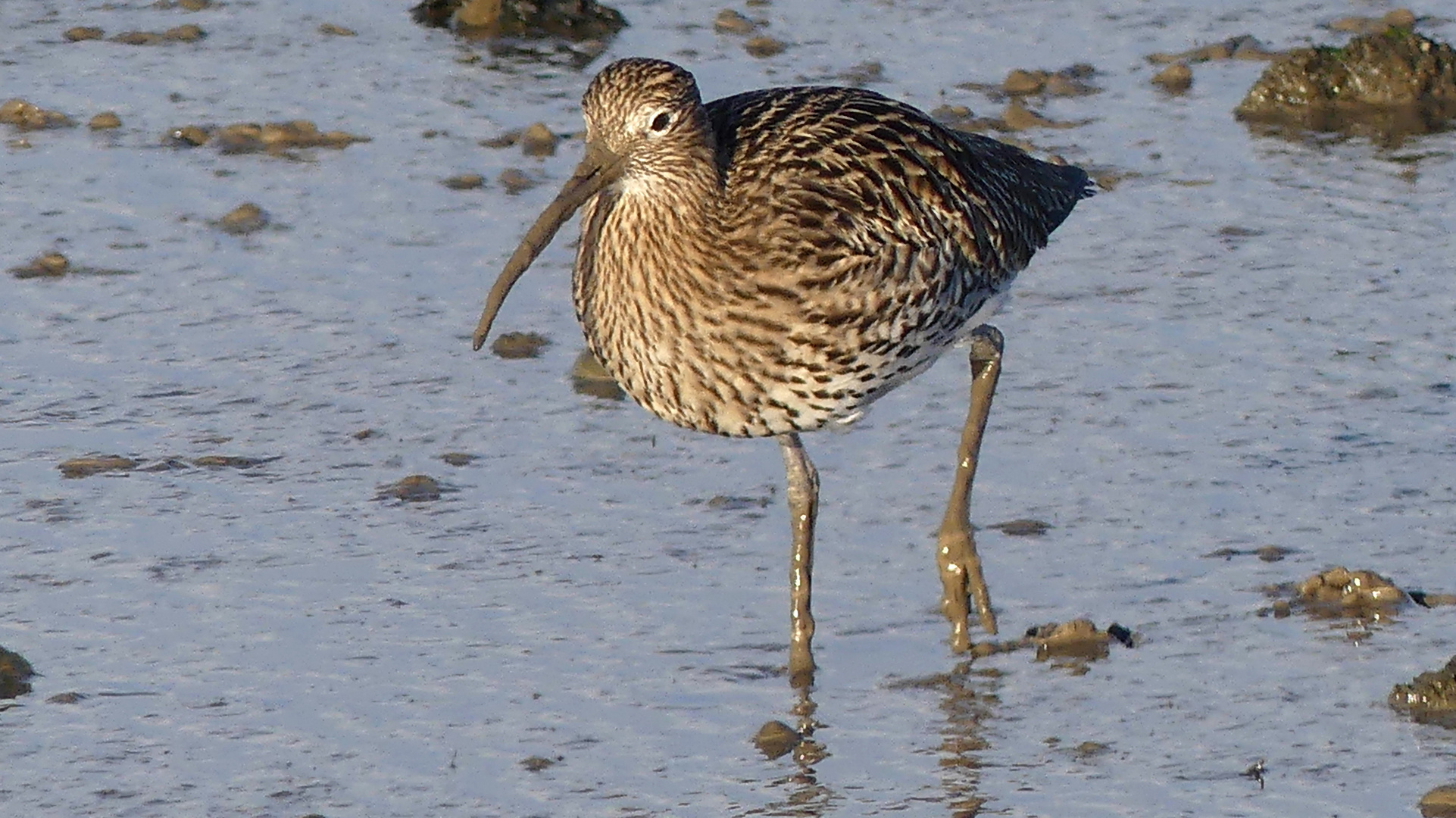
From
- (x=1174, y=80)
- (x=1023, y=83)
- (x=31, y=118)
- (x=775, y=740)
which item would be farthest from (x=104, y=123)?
(x=775, y=740)

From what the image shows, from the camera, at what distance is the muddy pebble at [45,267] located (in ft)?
32.8

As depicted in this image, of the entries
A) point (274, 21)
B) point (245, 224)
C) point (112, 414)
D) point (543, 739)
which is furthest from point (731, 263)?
point (274, 21)

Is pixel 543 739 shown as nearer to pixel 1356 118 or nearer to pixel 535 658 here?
pixel 535 658

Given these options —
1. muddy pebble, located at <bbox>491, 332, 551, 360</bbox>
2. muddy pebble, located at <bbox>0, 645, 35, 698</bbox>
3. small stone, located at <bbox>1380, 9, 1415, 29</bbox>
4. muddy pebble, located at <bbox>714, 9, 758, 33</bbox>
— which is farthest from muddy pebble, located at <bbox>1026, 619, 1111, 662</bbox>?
Result: small stone, located at <bbox>1380, 9, 1415, 29</bbox>

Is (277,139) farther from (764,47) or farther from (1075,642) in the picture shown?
(1075,642)

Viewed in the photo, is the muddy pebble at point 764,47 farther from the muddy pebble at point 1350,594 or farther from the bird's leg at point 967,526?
the muddy pebble at point 1350,594

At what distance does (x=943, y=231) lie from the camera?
24.8ft

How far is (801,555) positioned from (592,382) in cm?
206

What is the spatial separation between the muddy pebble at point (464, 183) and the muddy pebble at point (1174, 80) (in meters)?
3.22

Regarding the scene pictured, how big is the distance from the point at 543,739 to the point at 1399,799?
1999 mm

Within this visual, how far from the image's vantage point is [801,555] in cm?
719

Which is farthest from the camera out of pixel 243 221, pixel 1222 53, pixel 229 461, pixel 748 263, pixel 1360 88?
pixel 1222 53

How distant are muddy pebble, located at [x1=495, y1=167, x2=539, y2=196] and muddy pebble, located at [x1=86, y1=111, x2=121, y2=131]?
1.80 meters

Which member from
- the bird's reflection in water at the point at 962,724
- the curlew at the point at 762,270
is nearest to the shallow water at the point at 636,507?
the bird's reflection in water at the point at 962,724
